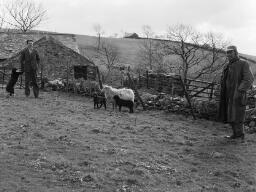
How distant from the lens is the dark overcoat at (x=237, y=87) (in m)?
9.48

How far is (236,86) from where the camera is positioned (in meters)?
9.63

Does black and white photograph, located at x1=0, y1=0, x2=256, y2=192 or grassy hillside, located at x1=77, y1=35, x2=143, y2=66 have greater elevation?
grassy hillside, located at x1=77, y1=35, x2=143, y2=66

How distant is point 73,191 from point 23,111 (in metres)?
6.93

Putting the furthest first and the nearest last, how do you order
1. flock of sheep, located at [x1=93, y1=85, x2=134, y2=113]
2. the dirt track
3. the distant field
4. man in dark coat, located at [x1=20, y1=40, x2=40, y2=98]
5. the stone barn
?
the distant field, the stone barn, man in dark coat, located at [x1=20, y1=40, x2=40, y2=98], flock of sheep, located at [x1=93, y1=85, x2=134, y2=113], the dirt track

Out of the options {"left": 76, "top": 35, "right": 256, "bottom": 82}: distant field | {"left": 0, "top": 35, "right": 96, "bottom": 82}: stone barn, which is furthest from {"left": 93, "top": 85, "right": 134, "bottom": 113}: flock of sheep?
{"left": 76, "top": 35, "right": 256, "bottom": 82}: distant field

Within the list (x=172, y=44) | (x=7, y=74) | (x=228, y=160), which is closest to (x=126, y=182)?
(x=228, y=160)

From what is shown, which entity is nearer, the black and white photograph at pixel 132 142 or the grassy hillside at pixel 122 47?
the black and white photograph at pixel 132 142

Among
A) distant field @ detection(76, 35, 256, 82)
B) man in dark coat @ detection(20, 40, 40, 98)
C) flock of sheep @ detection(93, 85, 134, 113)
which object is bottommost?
flock of sheep @ detection(93, 85, 134, 113)

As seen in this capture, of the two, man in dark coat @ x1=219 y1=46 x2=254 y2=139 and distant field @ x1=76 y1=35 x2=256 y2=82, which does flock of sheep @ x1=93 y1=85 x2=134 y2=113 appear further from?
distant field @ x1=76 y1=35 x2=256 y2=82

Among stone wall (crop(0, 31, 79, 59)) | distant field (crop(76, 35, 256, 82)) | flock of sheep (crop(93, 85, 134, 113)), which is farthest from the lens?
distant field (crop(76, 35, 256, 82))


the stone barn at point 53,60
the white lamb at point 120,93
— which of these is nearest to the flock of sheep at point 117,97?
the white lamb at point 120,93

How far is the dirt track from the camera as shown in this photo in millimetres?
6527

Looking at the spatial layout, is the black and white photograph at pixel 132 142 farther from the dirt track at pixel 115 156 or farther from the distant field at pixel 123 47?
the distant field at pixel 123 47

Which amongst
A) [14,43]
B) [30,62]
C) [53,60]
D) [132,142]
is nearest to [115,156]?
[132,142]
